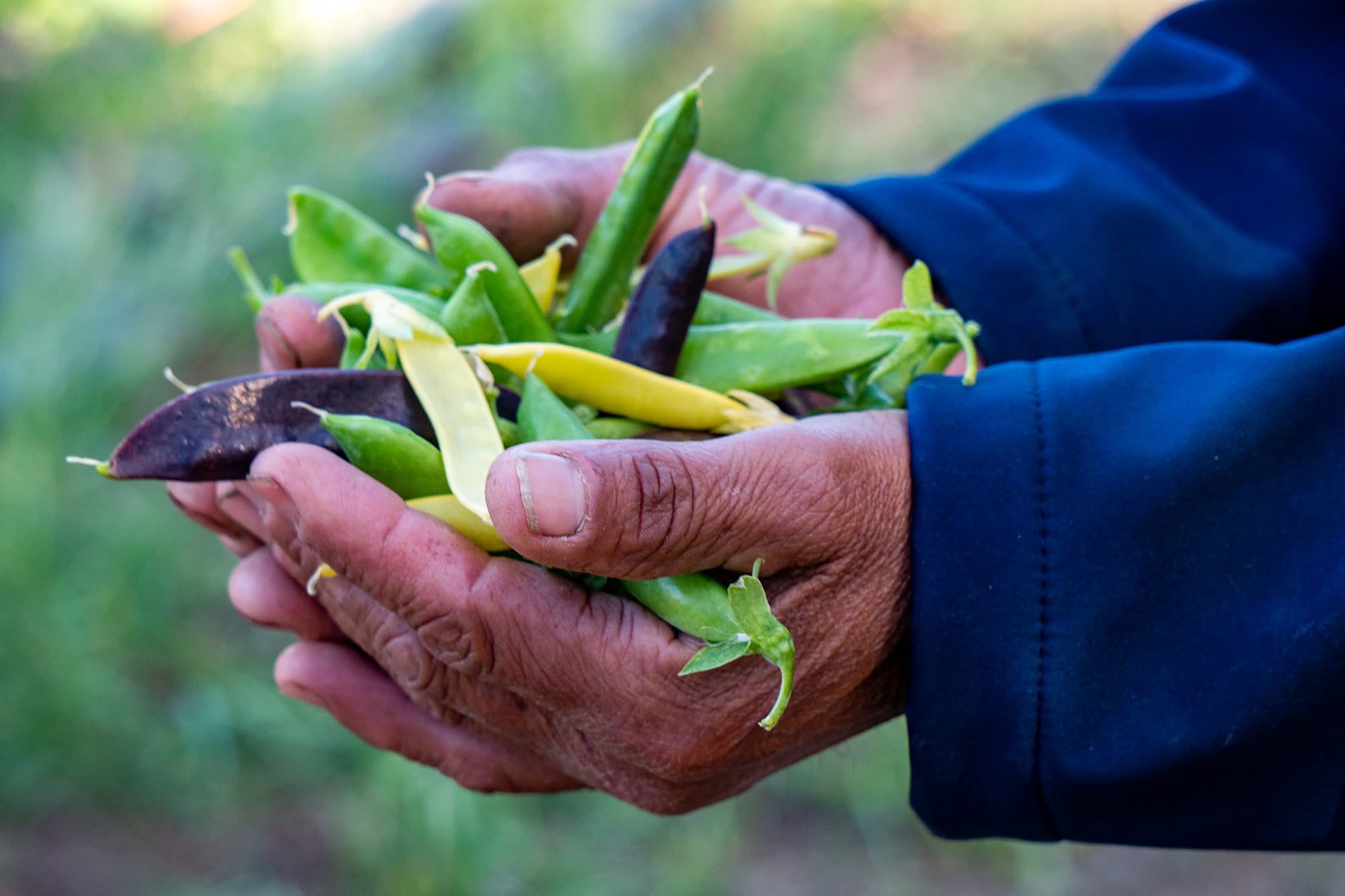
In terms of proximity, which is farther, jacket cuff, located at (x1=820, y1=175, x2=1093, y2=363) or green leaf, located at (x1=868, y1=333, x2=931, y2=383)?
jacket cuff, located at (x1=820, y1=175, x2=1093, y2=363)

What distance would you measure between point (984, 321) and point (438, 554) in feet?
2.88

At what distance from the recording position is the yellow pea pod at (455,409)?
1172 millimetres

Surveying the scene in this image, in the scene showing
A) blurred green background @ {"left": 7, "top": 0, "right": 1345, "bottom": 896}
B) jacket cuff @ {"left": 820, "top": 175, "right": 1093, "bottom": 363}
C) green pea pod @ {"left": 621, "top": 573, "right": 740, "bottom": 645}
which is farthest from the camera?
blurred green background @ {"left": 7, "top": 0, "right": 1345, "bottom": 896}

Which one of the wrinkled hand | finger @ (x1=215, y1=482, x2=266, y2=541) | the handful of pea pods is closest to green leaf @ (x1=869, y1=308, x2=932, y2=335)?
the handful of pea pods

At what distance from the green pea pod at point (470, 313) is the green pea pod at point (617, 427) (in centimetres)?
16

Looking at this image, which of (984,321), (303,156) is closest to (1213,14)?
(984,321)

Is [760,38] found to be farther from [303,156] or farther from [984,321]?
[984,321]

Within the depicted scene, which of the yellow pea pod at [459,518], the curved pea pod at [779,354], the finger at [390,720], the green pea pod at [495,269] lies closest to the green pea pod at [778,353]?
the curved pea pod at [779,354]

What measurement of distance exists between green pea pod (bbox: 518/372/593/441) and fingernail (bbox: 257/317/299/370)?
35 cm

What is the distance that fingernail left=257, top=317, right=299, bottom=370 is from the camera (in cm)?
140

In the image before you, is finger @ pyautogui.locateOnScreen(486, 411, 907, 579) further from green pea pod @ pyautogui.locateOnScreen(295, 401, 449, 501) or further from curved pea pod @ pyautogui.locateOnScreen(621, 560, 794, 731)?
green pea pod @ pyautogui.locateOnScreen(295, 401, 449, 501)

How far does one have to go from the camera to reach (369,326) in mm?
1401

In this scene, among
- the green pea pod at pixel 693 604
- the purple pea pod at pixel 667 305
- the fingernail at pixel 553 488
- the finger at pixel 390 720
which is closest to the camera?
the fingernail at pixel 553 488

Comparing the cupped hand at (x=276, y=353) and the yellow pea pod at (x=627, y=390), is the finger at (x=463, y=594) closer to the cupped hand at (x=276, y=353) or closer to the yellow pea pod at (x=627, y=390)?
the yellow pea pod at (x=627, y=390)
